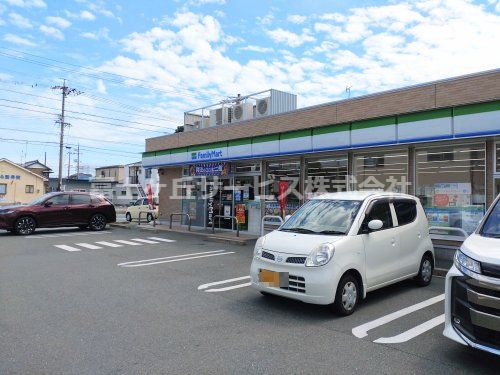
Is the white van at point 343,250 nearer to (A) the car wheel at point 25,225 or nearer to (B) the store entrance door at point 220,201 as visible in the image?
(B) the store entrance door at point 220,201

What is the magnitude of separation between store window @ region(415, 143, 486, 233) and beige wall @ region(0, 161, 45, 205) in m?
48.4

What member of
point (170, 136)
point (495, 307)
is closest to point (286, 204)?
point (170, 136)

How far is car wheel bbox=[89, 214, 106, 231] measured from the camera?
17656 millimetres

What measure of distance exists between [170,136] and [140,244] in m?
8.40

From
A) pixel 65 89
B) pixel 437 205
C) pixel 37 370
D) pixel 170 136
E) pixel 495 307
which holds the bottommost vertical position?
pixel 37 370

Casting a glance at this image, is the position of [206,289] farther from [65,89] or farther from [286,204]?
[65,89]

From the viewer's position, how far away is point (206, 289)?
714 cm

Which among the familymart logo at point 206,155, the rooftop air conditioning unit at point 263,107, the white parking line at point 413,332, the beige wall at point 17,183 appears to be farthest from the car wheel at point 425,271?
the beige wall at point 17,183

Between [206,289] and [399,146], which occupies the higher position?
[399,146]

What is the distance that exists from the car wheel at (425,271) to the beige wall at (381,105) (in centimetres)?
429

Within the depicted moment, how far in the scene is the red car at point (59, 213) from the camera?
51.0ft

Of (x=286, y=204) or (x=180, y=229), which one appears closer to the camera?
(x=286, y=204)

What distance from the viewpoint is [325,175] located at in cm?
1334

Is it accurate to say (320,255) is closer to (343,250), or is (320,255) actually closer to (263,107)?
(343,250)
